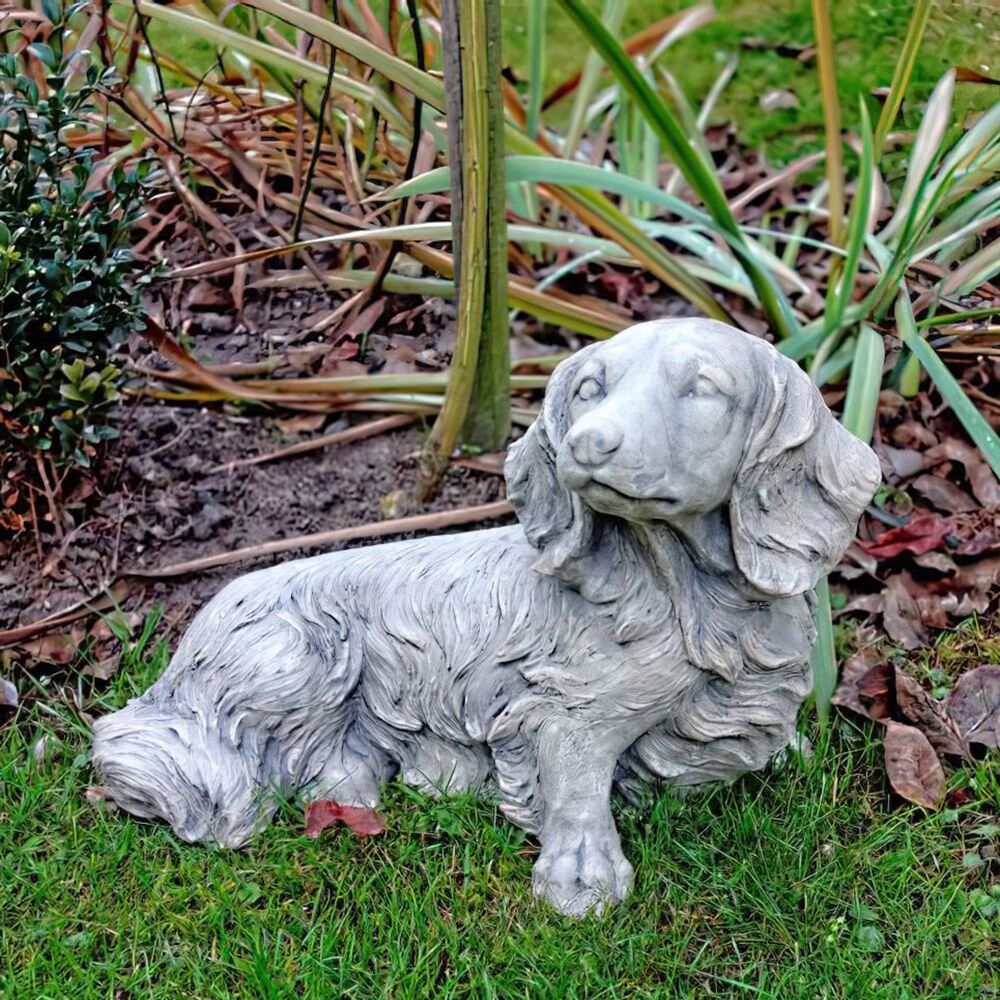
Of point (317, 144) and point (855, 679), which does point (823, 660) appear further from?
point (317, 144)

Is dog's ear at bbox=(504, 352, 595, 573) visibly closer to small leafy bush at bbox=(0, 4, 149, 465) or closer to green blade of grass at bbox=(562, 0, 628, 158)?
small leafy bush at bbox=(0, 4, 149, 465)

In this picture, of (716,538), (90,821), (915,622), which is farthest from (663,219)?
(90,821)

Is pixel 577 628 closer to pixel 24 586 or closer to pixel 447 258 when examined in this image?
pixel 447 258

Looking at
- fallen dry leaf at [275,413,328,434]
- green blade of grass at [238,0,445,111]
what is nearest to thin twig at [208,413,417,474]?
fallen dry leaf at [275,413,328,434]

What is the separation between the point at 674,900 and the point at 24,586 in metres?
1.83

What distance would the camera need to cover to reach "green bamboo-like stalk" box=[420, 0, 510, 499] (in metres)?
2.79

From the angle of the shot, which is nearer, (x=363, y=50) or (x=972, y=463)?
(x=363, y=50)

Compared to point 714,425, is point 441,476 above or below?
below

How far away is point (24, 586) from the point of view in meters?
3.38

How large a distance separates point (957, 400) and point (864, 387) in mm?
232

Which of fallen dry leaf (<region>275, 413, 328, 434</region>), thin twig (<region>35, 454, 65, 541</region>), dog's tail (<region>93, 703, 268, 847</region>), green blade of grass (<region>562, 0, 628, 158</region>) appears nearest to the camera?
dog's tail (<region>93, 703, 268, 847</region>)

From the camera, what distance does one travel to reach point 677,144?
334 cm

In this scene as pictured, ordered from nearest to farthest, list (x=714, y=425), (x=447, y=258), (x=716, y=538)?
(x=714, y=425) → (x=716, y=538) → (x=447, y=258)

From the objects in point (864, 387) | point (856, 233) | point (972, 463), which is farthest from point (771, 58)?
point (864, 387)
